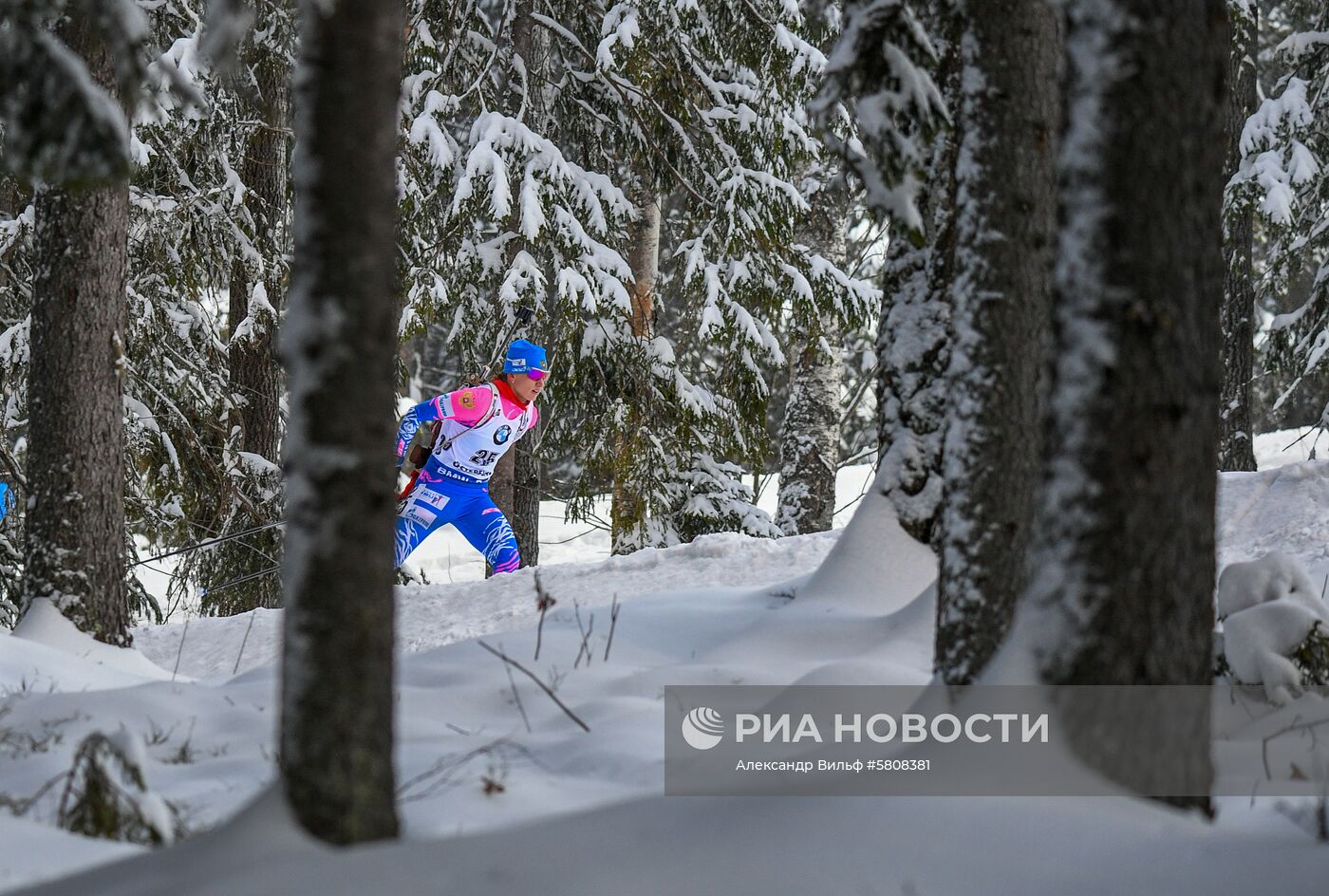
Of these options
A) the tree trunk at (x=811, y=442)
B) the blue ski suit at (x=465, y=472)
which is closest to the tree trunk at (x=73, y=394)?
the blue ski suit at (x=465, y=472)

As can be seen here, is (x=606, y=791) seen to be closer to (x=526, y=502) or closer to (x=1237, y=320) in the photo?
(x=526, y=502)

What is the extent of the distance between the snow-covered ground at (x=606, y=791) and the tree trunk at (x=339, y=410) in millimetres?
239

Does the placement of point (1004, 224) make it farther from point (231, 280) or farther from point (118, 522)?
point (231, 280)

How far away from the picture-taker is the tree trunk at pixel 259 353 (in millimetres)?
9305

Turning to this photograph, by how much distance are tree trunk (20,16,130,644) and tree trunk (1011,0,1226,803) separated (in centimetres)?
442

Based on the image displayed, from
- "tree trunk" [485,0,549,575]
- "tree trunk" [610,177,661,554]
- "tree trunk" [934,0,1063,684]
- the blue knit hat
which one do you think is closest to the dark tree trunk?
"tree trunk" [485,0,549,575]

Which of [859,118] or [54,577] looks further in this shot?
[54,577]

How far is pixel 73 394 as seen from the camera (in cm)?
528

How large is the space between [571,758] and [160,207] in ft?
21.6

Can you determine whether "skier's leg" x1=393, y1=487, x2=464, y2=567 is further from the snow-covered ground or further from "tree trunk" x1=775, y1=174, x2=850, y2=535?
"tree trunk" x1=775, y1=174, x2=850, y2=535

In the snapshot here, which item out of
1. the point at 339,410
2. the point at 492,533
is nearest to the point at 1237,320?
the point at 492,533

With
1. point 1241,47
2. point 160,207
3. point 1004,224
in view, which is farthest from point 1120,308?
point 1241,47

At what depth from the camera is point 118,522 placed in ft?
18.0

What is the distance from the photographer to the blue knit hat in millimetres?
8773
